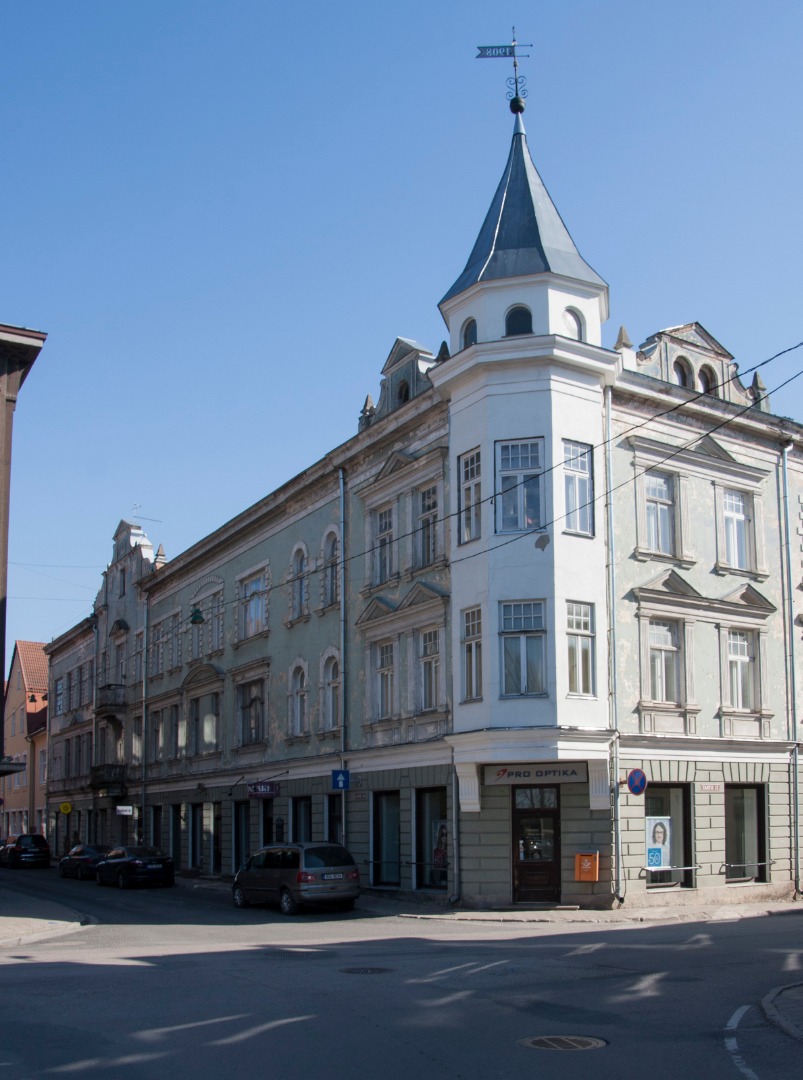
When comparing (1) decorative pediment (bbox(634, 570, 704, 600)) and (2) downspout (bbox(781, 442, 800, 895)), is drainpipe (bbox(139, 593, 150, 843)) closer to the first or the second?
(2) downspout (bbox(781, 442, 800, 895))

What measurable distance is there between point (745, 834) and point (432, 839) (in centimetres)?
747

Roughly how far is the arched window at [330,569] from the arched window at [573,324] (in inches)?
388

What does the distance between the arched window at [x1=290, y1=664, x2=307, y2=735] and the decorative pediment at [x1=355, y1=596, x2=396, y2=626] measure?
15.1ft

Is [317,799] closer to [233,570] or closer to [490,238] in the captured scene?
[233,570]

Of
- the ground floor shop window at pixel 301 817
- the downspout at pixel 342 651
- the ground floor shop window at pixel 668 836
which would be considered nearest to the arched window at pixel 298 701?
the ground floor shop window at pixel 301 817

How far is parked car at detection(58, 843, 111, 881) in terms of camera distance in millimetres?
42906

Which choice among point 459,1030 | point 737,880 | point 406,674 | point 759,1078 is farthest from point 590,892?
point 759,1078

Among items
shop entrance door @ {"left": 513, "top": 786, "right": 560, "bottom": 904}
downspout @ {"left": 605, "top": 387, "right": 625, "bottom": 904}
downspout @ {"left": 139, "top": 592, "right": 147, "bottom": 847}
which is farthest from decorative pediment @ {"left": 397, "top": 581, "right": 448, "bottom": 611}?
downspout @ {"left": 139, "top": 592, "right": 147, "bottom": 847}

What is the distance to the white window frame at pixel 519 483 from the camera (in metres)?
25.1

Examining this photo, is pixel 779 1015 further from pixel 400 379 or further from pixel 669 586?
pixel 400 379

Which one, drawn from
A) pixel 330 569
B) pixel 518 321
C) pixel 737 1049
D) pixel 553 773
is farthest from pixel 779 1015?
pixel 330 569

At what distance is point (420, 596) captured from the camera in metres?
27.7

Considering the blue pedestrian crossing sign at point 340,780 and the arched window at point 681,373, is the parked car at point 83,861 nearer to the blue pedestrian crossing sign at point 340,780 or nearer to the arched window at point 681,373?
the blue pedestrian crossing sign at point 340,780

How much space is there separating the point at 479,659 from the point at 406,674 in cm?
352
